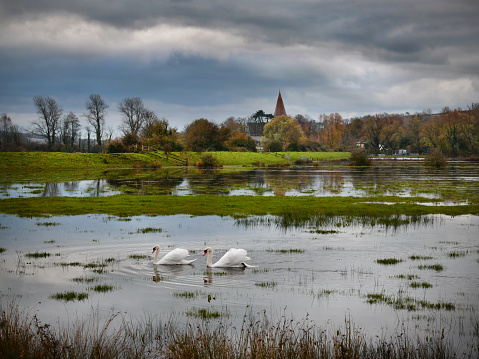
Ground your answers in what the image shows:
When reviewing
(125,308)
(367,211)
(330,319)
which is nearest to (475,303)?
(330,319)

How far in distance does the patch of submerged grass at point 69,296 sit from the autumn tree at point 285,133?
147 m

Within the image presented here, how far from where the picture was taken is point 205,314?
11.1 metres

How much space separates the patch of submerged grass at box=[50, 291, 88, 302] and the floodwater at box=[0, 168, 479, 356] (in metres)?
0.13

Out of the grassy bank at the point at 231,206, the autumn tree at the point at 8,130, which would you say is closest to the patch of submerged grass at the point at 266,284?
the grassy bank at the point at 231,206

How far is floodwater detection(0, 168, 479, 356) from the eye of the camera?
11328mm

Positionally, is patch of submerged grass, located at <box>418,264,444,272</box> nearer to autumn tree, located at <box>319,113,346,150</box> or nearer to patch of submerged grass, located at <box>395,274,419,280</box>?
patch of submerged grass, located at <box>395,274,419,280</box>

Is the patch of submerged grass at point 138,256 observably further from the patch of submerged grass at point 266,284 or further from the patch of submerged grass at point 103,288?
the patch of submerged grass at point 266,284

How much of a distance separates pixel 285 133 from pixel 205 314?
517 ft

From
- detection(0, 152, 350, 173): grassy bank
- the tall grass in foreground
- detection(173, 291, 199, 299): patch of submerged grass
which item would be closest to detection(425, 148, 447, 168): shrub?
detection(0, 152, 350, 173): grassy bank

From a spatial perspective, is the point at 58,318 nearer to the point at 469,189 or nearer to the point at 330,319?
the point at 330,319

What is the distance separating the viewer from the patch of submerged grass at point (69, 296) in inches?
484

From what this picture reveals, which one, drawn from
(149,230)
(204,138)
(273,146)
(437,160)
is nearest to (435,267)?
(149,230)

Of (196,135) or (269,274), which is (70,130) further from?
(269,274)

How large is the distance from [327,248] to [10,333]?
12.5 metres
